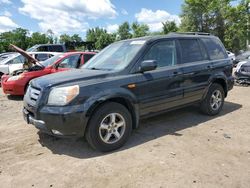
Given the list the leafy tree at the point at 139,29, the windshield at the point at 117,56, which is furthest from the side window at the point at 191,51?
the leafy tree at the point at 139,29

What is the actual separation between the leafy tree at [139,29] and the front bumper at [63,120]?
6085 centimetres

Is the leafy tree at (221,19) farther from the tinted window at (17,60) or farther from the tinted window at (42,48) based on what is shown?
the tinted window at (17,60)

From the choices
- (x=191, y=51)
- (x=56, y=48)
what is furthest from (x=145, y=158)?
(x=56, y=48)

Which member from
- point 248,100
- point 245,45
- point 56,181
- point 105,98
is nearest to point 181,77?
point 105,98

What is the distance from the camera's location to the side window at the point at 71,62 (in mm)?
9234

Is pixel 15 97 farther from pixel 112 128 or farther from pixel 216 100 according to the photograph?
pixel 216 100

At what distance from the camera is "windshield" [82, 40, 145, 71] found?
16.2 ft

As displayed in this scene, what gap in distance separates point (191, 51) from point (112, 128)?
103 inches

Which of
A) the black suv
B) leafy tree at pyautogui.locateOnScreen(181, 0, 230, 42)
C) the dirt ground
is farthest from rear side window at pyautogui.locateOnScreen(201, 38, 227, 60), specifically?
leafy tree at pyautogui.locateOnScreen(181, 0, 230, 42)

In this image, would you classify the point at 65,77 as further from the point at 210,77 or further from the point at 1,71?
the point at 1,71

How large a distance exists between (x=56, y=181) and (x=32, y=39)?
6724 centimetres

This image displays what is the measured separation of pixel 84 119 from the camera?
13.6ft

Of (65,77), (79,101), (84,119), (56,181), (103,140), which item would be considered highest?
(65,77)

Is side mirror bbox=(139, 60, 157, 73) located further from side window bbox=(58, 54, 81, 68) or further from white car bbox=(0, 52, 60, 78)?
white car bbox=(0, 52, 60, 78)
